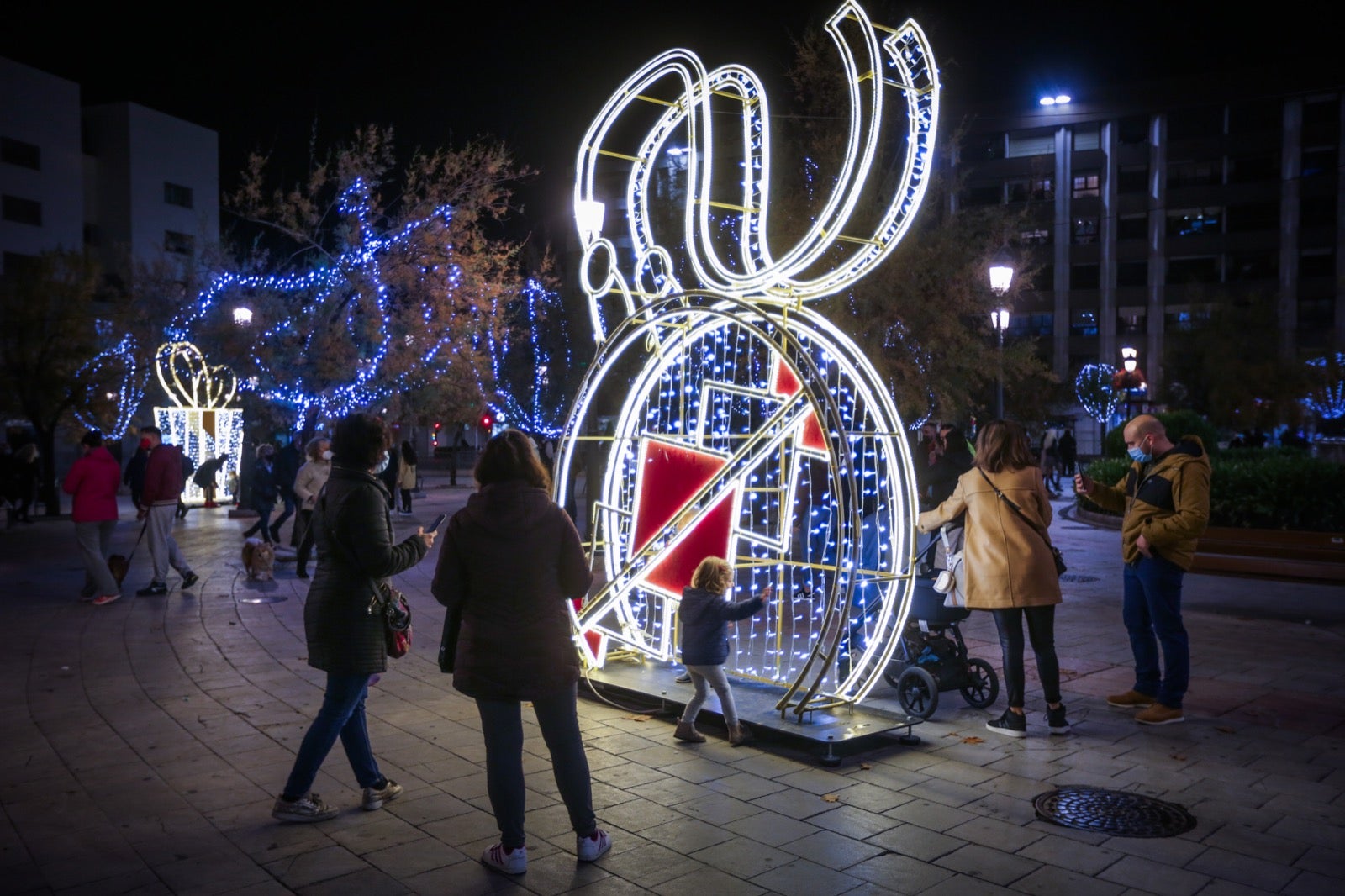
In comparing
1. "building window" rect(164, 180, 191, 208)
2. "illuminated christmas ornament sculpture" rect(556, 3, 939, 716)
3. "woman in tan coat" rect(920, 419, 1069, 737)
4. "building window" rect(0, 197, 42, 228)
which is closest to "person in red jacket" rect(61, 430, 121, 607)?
"illuminated christmas ornament sculpture" rect(556, 3, 939, 716)

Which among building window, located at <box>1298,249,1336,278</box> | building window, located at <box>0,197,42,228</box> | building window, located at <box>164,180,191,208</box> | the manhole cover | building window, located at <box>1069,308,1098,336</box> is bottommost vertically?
the manhole cover

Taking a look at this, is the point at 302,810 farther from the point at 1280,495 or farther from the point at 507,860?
the point at 1280,495

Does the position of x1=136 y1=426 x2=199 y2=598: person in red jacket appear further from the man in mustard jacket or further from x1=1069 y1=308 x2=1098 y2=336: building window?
x1=1069 y1=308 x2=1098 y2=336: building window

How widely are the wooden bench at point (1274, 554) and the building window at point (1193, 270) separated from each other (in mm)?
47793

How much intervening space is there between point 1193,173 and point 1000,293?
47483mm

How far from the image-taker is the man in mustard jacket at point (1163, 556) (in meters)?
6.13

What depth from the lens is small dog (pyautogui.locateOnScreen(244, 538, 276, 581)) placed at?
12.0 metres

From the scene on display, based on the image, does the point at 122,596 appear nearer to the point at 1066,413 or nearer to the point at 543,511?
the point at 543,511

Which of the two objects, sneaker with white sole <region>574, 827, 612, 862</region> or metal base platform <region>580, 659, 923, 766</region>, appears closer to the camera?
sneaker with white sole <region>574, 827, 612, 862</region>

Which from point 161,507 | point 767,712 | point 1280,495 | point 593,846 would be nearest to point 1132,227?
point 1280,495

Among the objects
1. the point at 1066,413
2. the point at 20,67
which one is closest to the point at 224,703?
the point at 20,67

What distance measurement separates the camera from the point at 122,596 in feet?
36.4

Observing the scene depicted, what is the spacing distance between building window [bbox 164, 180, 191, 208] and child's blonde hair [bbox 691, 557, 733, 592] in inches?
1785

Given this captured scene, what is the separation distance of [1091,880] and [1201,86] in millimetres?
60492
